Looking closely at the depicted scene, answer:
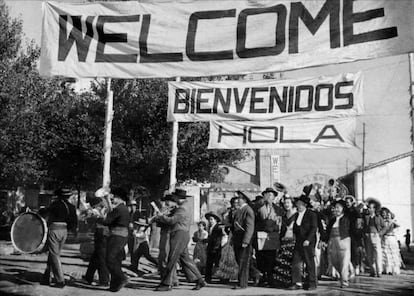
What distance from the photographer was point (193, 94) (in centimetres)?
1105

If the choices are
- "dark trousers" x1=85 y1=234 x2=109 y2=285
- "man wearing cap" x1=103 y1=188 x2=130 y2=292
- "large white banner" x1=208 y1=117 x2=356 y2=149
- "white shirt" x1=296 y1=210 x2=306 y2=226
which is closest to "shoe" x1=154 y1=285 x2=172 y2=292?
"man wearing cap" x1=103 y1=188 x2=130 y2=292

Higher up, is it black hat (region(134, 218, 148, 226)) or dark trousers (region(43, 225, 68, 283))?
black hat (region(134, 218, 148, 226))

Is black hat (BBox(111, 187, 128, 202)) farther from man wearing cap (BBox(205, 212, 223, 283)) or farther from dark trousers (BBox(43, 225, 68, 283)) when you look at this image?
man wearing cap (BBox(205, 212, 223, 283))

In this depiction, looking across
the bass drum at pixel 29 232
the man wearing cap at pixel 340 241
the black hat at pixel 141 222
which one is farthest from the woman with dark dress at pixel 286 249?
the bass drum at pixel 29 232

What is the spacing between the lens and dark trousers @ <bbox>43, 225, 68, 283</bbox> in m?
8.98

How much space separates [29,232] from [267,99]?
537 centimetres

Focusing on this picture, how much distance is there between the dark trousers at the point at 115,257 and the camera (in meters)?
8.82

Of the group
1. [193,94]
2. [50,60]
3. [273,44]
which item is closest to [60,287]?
[50,60]

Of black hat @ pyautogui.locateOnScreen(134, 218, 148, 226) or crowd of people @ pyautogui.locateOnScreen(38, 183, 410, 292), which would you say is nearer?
crowd of people @ pyautogui.locateOnScreen(38, 183, 410, 292)

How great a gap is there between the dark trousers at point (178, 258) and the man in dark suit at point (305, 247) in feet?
6.74

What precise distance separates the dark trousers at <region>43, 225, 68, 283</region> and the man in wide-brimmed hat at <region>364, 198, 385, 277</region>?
7.77 metres

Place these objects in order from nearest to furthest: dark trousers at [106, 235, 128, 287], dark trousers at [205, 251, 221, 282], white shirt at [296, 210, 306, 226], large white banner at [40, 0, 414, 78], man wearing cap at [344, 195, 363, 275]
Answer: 1. large white banner at [40, 0, 414, 78]
2. dark trousers at [106, 235, 128, 287]
3. white shirt at [296, 210, 306, 226]
4. dark trousers at [205, 251, 221, 282]
5. man wearing cap at [344, 195, 363, 275]

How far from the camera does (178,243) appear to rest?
9359 millimetres

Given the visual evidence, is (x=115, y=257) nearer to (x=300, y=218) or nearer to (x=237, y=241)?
(x=237, y=241)
